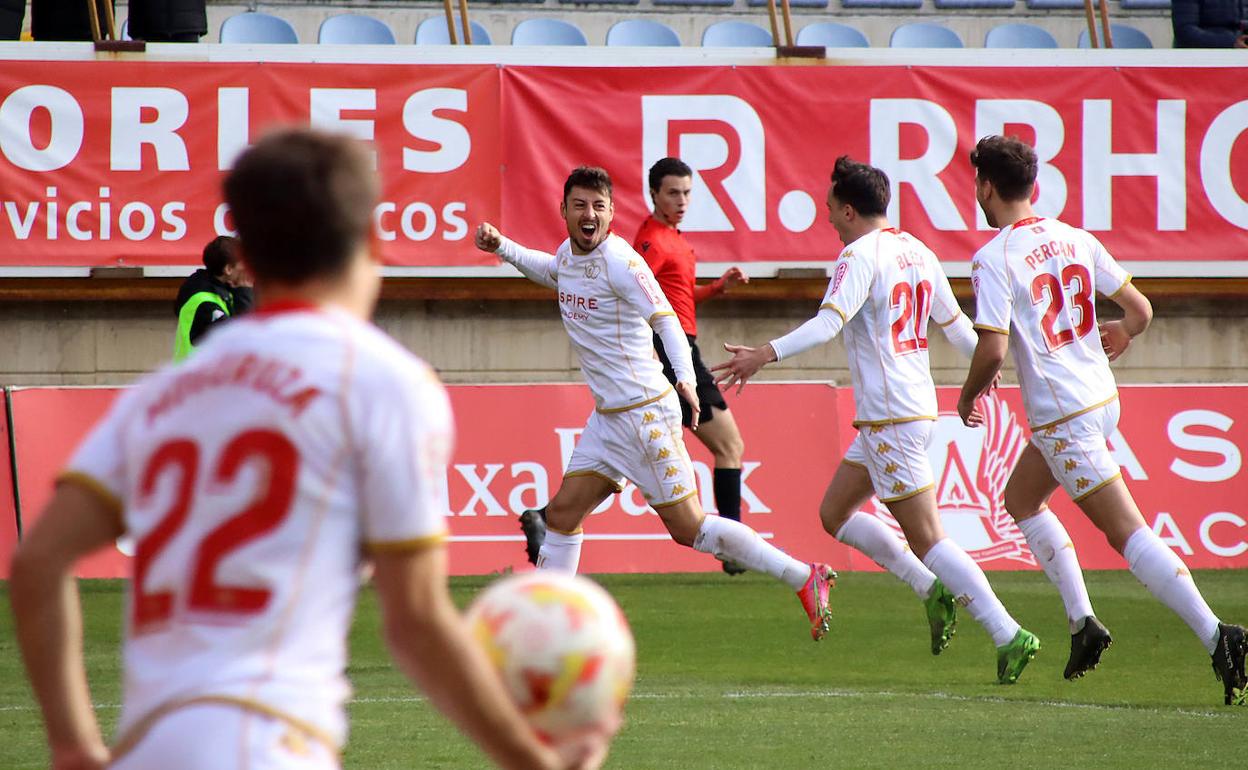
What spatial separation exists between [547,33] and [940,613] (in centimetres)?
1032

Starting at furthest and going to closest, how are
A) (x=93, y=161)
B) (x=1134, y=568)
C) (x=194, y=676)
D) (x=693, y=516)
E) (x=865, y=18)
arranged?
1. (x=865, y=18)
2. (x=93, y=161)
3. (x=693, y=516)
4. (x=1134, y=568)
5. (x=194, y=676)

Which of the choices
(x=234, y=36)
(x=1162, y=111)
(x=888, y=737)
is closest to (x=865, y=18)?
(x=1162, y=111)

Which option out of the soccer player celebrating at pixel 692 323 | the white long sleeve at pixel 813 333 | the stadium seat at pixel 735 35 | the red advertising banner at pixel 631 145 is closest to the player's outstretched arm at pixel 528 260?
the white long sleeve at pixel 813 333

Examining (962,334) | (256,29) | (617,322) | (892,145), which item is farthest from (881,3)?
(617,322)

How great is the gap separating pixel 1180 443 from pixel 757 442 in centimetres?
304

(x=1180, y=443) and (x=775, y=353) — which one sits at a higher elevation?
(x=775, y=353)

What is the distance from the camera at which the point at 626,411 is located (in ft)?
26.5

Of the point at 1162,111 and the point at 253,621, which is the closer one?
the point at 253,621

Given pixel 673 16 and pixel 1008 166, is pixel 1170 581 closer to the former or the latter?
pixel 1008 166

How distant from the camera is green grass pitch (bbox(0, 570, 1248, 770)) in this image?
578cm

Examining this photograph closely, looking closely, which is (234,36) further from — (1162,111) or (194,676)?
(194,676)

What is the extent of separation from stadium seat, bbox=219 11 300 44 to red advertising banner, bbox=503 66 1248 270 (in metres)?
3.50

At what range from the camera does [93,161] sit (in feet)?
45.6

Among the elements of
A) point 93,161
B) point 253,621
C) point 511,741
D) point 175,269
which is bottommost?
point 175,269
